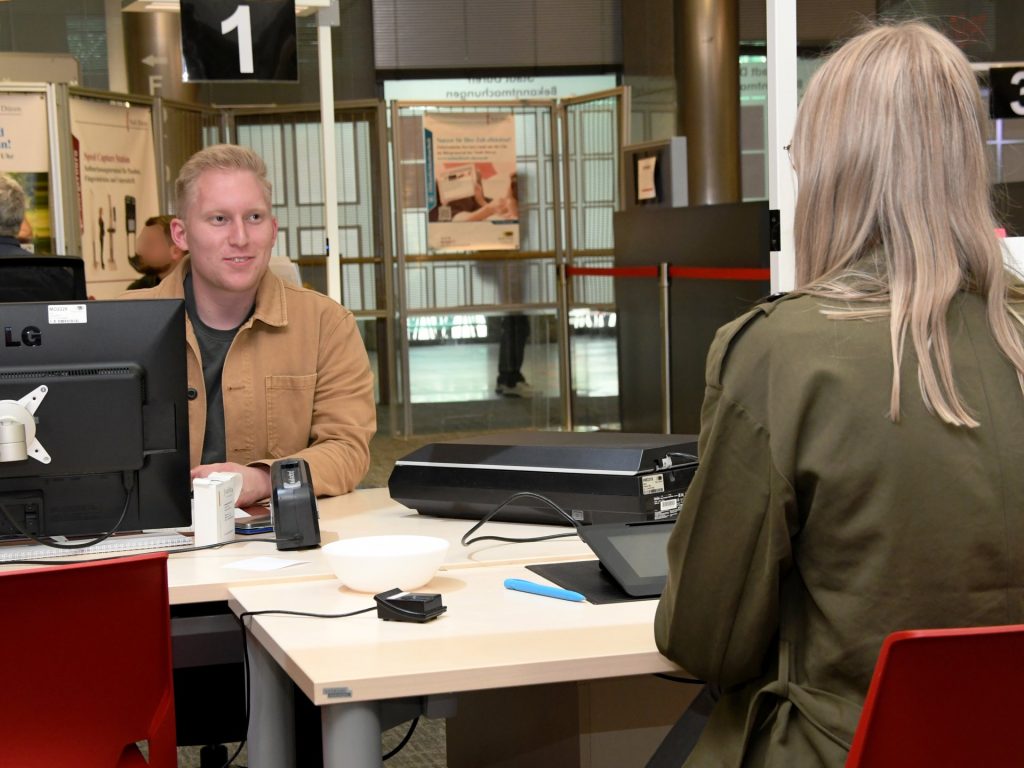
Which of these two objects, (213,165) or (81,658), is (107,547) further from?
(213,165)

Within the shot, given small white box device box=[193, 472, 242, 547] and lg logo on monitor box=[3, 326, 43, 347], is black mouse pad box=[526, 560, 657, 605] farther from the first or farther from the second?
lg logo on monitor box=[3, 326, 43, 347]

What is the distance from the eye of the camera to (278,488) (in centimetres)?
203

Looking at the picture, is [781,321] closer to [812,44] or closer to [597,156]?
[597,156]

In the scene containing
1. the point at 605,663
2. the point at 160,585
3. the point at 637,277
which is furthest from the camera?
the point at 637,277

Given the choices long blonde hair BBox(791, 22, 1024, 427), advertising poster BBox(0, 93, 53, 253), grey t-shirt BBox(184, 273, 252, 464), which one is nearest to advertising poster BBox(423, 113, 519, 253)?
advertising poster BBox(0, 93, 53, 253)

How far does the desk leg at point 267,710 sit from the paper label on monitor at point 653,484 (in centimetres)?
64

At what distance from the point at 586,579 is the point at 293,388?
100 centimetres

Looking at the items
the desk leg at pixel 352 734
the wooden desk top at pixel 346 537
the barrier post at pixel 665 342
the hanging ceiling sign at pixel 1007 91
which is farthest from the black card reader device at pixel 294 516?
the barrier post at pixel 665 342

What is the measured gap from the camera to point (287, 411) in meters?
2.53

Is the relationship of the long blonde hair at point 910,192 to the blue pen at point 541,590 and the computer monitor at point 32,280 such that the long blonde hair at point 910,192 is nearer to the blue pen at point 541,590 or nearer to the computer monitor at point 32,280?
the blue pen at point 541,590

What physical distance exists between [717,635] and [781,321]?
1.05 ft

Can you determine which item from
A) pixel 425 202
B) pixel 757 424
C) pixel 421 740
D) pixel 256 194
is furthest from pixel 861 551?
pixel 425 202

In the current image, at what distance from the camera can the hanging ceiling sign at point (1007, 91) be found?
4.62 meters

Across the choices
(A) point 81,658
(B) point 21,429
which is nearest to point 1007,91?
(B) point 21,429
